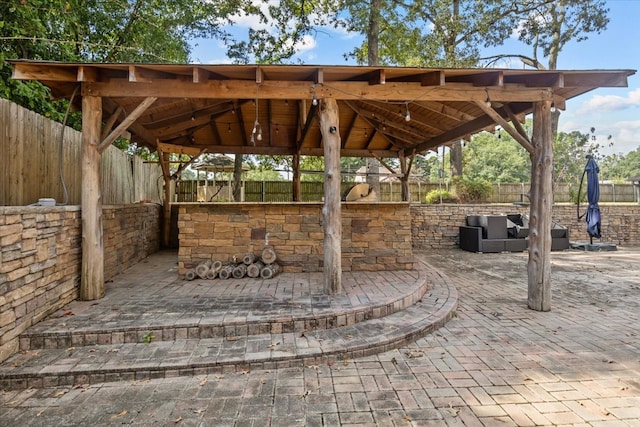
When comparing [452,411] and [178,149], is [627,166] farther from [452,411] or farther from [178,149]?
[452,411]

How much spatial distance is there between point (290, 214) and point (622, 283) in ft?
19.0

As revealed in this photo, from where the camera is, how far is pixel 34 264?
308 cm

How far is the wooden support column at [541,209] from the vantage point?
4.02m

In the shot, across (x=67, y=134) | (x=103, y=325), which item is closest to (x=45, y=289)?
(x=103, y=325)

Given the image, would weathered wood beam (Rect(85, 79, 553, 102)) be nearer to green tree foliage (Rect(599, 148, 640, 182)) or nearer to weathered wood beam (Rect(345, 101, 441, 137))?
weathered wood beam (Rect(345, 101, 441, 137))

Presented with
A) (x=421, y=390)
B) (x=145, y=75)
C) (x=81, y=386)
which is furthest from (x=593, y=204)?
(x=81, y=386)

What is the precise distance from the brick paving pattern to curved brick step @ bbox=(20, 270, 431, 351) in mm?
525

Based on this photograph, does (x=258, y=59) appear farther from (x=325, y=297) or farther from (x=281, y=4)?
(x=325, y=297)

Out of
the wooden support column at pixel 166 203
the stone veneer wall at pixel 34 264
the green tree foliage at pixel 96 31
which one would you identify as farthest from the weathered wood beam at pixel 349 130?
the stone veneer wall at pixel 34 264

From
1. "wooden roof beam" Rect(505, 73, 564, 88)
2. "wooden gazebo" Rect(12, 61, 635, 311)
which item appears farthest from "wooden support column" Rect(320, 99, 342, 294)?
"wooden roof beam" Rect(505, 73, 564, 88)

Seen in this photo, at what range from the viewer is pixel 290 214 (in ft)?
17.0

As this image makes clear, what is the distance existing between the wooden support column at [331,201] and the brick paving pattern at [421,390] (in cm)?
129

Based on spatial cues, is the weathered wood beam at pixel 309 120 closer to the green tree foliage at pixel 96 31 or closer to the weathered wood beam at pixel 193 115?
the weathered wood beam at pixel 193 115

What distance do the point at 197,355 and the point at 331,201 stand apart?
2.22 meters
